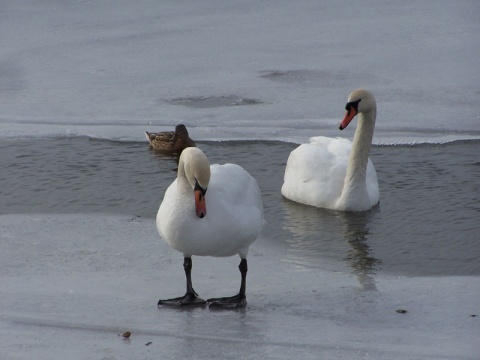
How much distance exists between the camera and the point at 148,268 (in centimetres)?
548

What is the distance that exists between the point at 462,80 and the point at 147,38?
4798 mm

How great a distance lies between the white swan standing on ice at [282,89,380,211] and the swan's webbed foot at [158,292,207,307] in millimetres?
2335

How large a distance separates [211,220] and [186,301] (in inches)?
17.9

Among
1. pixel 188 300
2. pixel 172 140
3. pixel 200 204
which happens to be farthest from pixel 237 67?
pixel 200 204

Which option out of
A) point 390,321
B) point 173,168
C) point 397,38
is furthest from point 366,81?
point 390,321

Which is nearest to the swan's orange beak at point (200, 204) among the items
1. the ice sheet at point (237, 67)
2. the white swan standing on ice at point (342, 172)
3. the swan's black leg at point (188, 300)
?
the swan's black leg at point (188, 300)

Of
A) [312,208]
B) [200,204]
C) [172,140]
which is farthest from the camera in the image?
[172,140]

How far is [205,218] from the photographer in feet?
15.4

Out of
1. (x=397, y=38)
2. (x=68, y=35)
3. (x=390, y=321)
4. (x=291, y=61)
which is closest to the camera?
(x=390, y=321)

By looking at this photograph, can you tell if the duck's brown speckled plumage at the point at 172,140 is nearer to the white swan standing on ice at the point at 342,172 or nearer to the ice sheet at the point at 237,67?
the ice sheet at the point at 237,67

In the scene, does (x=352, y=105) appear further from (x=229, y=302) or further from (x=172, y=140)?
(x=229, y=302)

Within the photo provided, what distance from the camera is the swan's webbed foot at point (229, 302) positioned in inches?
189

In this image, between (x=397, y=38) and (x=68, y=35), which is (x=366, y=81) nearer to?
(x=397, y=38)

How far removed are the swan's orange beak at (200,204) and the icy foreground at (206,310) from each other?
50 centimetres
